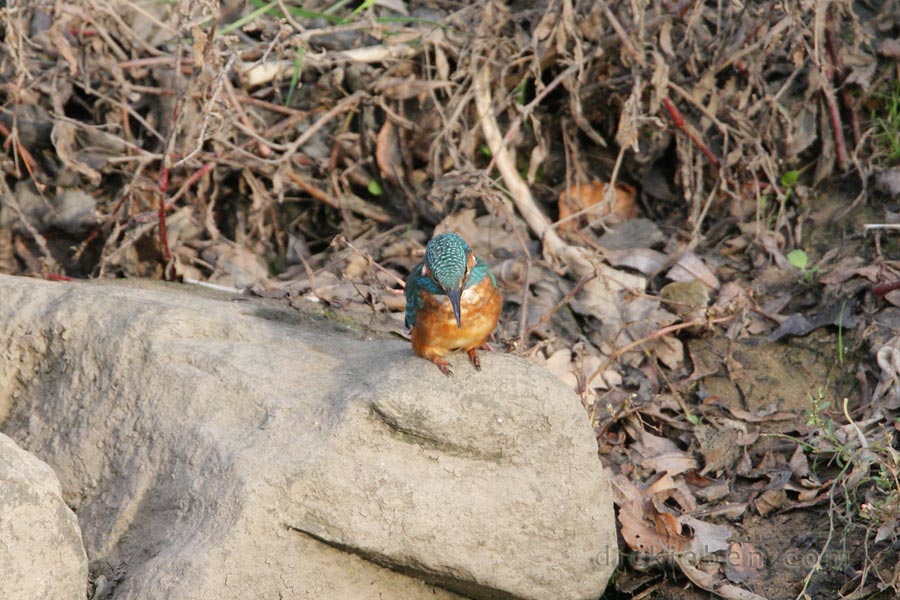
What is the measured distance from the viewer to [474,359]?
12.4 ft

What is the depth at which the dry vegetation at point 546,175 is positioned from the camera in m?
5.11

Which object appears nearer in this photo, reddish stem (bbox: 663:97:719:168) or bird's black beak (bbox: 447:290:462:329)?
bird's black beak (bbox: 447:290:462:329)

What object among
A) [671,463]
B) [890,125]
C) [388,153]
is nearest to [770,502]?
[671,463]

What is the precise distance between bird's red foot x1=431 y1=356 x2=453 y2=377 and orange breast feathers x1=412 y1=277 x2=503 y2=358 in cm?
2

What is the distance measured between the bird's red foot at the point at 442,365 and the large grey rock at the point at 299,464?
0.11 ft

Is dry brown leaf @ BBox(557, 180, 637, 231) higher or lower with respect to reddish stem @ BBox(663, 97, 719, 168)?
lower

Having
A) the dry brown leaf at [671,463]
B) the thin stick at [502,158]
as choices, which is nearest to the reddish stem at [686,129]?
the thin stick at [502,158]

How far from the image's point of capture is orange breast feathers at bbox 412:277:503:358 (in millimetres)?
3668

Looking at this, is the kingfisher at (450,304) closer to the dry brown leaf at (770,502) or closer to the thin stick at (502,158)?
the dry brown leaf at (770,502)

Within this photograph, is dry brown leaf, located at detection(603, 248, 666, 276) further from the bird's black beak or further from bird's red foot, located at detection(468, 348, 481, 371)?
the bird's black beak

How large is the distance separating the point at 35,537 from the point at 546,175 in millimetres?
4086

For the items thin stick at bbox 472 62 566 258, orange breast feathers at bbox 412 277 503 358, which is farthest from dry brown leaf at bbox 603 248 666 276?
orange breast feathers at bbox 412 277 503 358

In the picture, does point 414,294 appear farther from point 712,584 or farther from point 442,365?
point 712,584

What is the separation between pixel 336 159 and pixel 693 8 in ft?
7.59
